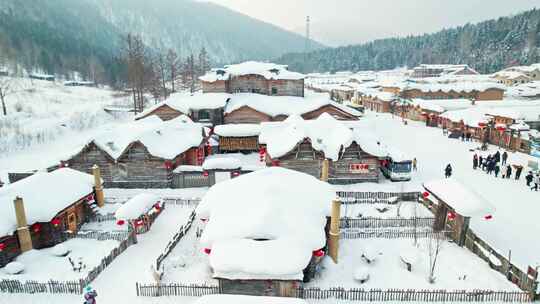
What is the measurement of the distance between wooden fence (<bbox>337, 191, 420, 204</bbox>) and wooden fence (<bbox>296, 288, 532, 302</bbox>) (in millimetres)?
9290

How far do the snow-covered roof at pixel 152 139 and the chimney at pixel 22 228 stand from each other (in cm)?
924

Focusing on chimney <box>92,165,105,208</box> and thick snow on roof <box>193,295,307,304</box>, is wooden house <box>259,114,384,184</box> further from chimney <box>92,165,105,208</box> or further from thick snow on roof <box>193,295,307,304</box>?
thick snow on roof <box>193,295,307,304</box>

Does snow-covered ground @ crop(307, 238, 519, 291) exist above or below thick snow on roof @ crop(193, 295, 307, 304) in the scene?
below

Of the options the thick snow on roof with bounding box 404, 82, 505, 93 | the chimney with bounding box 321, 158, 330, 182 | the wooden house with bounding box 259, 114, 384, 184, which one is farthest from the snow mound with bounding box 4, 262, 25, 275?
the thick snow on roof with bounding box 404, 82, 505, 93

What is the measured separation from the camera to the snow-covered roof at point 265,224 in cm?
1282

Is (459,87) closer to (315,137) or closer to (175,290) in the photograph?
(315,137)

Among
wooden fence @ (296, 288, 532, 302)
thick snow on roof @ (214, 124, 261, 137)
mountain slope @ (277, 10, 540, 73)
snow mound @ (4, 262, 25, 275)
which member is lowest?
wooden fence @ (296, 288, 532, 302)

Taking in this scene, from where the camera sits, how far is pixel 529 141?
110ft

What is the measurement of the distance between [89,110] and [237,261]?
60644 mm

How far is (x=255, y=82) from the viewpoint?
1871 inches

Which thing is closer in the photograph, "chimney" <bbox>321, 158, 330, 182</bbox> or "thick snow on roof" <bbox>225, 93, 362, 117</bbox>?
"chimney" <bbox>321, 158, 330, 182</bbox>

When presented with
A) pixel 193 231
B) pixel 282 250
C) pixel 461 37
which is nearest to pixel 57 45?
pixel 193 231

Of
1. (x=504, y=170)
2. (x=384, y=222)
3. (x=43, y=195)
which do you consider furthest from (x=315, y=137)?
(x=43, y=195)

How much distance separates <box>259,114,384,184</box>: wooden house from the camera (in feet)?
83.8
